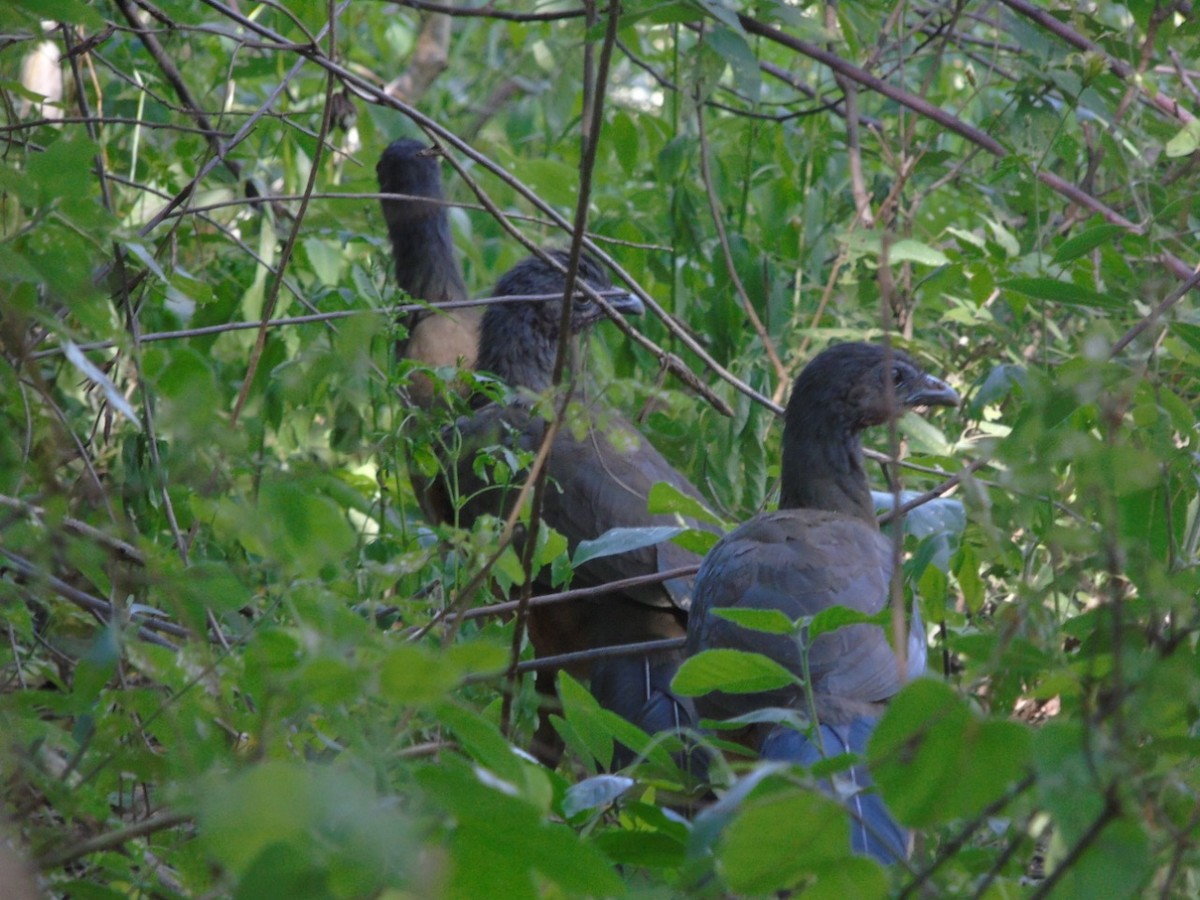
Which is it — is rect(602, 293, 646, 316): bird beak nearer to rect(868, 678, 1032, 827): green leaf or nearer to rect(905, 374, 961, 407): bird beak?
rect(905, 374, 961, 407): bird beak

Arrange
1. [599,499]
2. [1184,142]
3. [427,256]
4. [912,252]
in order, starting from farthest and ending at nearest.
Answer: [427,256], [599,499], [912,252], [1184,142]

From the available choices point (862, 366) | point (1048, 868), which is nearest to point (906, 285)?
point (862, 366)

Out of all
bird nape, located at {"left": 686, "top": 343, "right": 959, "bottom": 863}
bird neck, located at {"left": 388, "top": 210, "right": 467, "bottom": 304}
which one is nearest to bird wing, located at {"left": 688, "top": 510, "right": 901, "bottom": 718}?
bird nape, located at {"left": 686, "top": 343, "right": 959, "bottom": 863}

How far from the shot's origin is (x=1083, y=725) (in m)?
1.20

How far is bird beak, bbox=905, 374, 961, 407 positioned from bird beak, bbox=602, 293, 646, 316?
3.06 feet

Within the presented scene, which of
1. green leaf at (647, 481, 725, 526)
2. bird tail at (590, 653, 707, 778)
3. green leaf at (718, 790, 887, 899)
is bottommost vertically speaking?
bird tail at (590, 653, 707, 778)

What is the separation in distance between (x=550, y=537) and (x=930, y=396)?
2038 millimetres

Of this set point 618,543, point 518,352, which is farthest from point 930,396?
point 618,543

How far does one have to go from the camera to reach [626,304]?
15.9ft

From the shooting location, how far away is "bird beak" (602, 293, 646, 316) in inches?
190

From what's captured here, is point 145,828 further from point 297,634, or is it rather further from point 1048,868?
point 1048,868

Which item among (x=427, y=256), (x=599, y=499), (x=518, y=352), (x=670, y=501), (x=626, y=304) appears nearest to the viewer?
(x=670, y=501)

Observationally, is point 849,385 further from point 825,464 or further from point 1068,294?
point 1068,294

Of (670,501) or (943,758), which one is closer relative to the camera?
(943,758)
